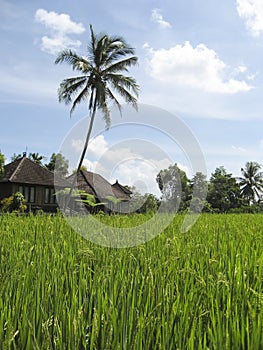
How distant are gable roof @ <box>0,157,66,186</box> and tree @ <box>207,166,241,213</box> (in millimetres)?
16844

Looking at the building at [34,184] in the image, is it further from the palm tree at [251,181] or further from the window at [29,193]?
the palm tree at [251,181]

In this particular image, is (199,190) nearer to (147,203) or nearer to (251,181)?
(147,203)

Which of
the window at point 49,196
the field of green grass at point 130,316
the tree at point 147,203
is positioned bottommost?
the field of green grass at point 130,316

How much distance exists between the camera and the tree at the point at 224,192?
3953 cm

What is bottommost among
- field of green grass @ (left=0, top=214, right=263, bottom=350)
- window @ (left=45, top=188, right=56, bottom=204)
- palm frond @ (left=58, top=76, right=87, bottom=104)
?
field of green grass @ (left=0, top=214, right=263, bottom=350)

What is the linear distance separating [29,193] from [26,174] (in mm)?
1172

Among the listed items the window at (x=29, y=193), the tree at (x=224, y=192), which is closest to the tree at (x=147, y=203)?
the window at (x=29, y=193)

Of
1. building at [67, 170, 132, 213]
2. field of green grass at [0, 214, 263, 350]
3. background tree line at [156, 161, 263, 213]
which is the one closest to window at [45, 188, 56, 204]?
building at [67, 170, 132, 213]

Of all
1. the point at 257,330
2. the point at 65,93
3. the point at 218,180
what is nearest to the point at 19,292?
the point at 257,330

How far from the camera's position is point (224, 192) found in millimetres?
41438

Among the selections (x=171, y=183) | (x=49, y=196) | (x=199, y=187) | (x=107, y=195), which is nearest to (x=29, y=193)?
(x=49, y=196)

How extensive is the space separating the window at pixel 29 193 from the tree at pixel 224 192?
1772 centimetres

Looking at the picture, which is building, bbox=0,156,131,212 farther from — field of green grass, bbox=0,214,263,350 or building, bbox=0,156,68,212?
field of green grass, bbox=0,214,263,350

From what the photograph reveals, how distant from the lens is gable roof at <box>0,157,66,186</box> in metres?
25.1
